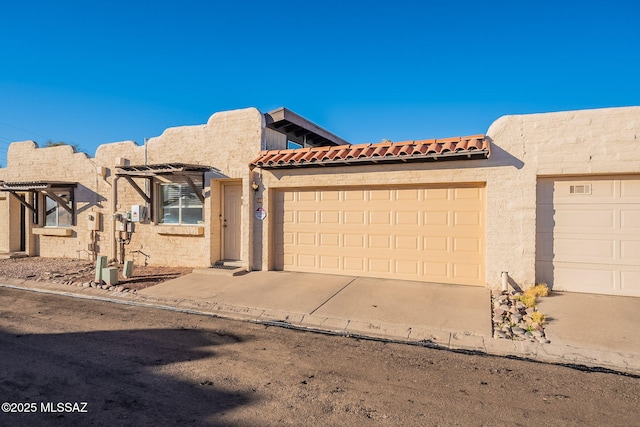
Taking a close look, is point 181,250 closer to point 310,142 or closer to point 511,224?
point 310,142

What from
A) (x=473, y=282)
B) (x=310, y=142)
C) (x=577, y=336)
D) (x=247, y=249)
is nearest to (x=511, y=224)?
(x=473, y=282)

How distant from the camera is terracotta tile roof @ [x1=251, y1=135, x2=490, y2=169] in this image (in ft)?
24.6

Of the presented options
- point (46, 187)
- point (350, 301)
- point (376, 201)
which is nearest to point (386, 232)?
point (376, 201)

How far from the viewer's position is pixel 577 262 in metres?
7.33

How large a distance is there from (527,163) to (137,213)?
10426mm

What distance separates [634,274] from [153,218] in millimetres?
11862

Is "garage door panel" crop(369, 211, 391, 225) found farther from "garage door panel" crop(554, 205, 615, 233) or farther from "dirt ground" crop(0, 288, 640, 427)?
"dirt ground" crop(0, 288, 640, 427)

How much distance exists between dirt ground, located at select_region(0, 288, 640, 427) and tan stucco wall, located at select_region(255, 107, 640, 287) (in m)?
3.48

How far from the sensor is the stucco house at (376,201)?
719 cm

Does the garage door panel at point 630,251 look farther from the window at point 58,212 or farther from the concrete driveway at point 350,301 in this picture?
the window at point 58,212

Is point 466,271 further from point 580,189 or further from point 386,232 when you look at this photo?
point 580,189

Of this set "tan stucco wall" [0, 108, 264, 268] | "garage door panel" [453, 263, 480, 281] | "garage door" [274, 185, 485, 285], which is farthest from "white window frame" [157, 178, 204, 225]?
"garage door panel" [453, 263, 480, 281]

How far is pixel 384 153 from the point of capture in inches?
321

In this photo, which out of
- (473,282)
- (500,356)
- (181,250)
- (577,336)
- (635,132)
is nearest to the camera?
(500,356)
